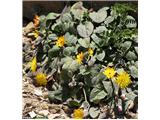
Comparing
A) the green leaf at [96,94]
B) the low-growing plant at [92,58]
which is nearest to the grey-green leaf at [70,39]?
the low-growing plant at [92,58]

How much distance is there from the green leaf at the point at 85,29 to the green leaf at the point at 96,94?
383 millimetres

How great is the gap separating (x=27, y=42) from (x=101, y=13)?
0.61 metres

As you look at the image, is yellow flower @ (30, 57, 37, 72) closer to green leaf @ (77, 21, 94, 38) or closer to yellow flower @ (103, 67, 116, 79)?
green leaf @ (77, 21, 94, 38)

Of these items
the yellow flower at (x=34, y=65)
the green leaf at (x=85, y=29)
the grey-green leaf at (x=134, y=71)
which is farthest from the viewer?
the yellow flower at (x=34, y=65)

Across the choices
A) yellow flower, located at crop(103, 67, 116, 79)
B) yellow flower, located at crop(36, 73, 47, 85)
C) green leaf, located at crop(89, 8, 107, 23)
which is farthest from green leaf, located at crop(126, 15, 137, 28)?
yellow flower, located at crop(36, 73, 47, 85)

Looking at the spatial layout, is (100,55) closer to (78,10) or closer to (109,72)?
(109,72)

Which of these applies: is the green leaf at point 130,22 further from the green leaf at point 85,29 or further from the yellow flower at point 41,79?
the yellow flower at point 41,79

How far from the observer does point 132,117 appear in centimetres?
305

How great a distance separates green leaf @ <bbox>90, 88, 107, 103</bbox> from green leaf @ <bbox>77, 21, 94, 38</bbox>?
383mm

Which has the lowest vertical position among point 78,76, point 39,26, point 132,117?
point 132,117

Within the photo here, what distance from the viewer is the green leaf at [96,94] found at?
304 cm

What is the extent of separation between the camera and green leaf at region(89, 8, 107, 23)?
3342 millimetres

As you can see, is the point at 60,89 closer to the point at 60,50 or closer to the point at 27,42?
the point at 60,50

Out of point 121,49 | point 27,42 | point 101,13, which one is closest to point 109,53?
point 121,49
